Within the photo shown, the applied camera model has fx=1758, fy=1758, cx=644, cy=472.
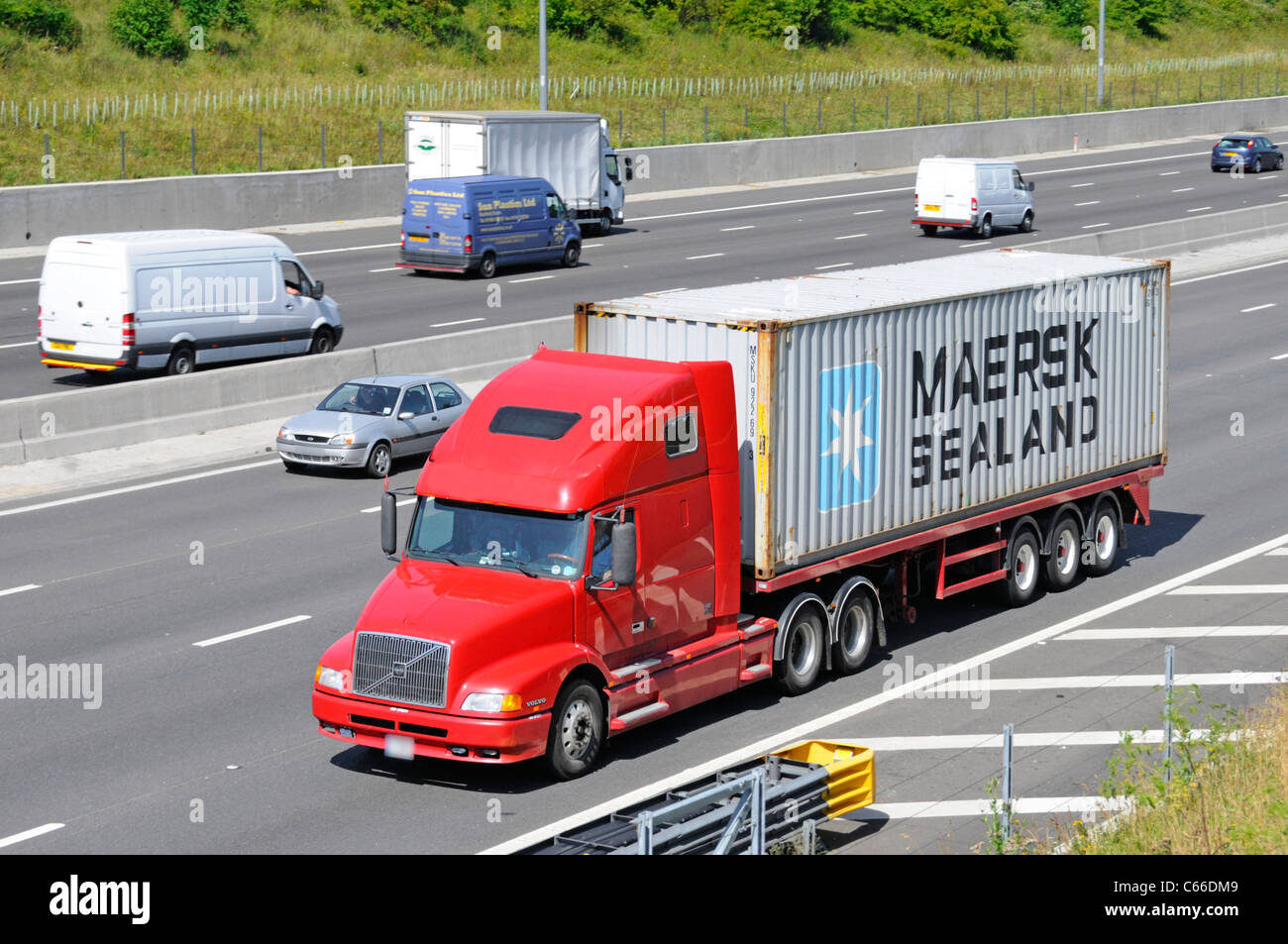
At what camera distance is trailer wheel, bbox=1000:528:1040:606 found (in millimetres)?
18906

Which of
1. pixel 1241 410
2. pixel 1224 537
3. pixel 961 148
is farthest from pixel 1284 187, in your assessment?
pixel 1224 537

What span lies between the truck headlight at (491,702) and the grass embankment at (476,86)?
37273 mm

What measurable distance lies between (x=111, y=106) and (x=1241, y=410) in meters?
35.1

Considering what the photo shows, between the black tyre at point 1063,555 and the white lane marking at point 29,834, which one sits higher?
the black tyre at point 1063,555

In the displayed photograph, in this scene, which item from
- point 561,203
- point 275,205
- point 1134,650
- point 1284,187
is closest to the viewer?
point 1134,650

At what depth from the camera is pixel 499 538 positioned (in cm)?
1401

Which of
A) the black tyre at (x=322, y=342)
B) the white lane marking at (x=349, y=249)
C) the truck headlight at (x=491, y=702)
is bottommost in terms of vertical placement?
the truck headlight at (x=491, y=702)

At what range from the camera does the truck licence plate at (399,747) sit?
1327 cm

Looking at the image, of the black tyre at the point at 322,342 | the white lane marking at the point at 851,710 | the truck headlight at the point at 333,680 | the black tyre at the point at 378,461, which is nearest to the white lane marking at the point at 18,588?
the black tyre at the point at 378,461

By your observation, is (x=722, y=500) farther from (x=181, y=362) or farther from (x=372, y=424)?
(x=181, y=362)

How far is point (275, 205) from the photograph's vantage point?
47844mm

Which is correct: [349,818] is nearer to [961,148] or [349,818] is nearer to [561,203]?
[561,203]

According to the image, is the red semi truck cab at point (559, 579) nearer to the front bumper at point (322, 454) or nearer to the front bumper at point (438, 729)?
the front bumper at point (438, 729)
